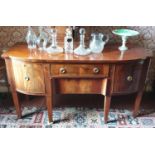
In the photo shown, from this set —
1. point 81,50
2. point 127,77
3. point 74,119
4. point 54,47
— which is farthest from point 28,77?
point 127,77

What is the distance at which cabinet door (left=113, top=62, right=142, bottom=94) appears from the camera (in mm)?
1482

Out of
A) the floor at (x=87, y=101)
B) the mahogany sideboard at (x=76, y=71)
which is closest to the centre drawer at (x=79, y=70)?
the mahogany sideboard at (x=76, y=71)

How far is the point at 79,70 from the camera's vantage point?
1.48 meters

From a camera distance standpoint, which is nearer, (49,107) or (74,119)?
(49,107)

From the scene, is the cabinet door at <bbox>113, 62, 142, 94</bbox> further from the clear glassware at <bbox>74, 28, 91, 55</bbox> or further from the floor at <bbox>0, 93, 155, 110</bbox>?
the floor at <bbox>0, 93, 155, 110</bbox>

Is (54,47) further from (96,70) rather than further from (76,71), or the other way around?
(96,70)

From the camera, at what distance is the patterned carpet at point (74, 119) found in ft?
5.64

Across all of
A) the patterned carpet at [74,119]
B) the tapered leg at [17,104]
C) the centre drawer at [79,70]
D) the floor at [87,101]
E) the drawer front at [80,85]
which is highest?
the centre drawer at [79,70]

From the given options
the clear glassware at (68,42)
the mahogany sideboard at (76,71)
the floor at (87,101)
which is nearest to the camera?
the mahogany sideboard at (76,71)

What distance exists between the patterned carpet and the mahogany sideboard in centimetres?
24

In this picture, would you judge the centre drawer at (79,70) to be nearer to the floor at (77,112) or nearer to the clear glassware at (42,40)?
the clear glassware at (42,40)

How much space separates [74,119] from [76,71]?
1.73ft

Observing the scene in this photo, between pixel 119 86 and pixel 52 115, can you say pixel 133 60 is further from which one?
pixel 52 115

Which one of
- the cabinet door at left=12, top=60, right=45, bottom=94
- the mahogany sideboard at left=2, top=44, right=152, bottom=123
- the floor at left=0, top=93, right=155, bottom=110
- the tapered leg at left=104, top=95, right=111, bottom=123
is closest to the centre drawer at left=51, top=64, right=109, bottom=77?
the mahogany sideboard at left=2, top=44, right=152, bottom=123
